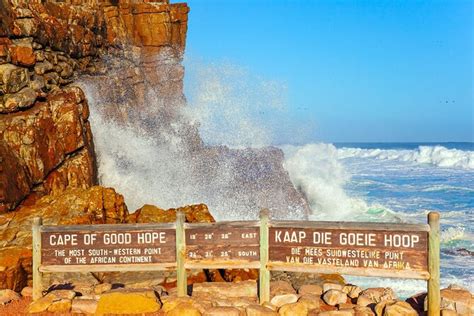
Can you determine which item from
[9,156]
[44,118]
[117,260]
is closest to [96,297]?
[117,260]

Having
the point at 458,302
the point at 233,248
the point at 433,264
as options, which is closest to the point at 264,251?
the point at 233,248

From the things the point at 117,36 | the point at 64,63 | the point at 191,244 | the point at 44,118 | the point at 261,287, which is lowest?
the point at 261,287

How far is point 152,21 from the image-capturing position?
29.2 m

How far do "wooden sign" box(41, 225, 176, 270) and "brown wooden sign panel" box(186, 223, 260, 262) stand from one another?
32 cm

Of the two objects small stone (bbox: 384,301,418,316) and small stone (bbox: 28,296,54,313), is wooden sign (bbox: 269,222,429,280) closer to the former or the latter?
small stone (bbox: 384,301,418,316)

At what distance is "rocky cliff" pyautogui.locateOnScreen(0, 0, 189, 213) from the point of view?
13.7 m

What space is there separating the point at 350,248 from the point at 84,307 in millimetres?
3666

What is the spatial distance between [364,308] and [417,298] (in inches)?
44.3

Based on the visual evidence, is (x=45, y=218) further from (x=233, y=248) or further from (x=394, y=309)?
(x=394, y=309)

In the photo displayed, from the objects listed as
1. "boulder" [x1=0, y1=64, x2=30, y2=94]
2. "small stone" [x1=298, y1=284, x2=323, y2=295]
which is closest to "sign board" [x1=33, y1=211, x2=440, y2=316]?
"small stone" [x1=298, y1=284, x2=323, y2=295]

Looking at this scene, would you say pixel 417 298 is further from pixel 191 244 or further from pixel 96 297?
pixel 96 297

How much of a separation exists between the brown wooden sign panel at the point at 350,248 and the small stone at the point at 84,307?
249cm

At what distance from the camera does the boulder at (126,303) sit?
22.6 feet

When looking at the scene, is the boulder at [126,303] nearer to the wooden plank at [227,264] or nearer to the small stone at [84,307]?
the small stone at [84,307]
